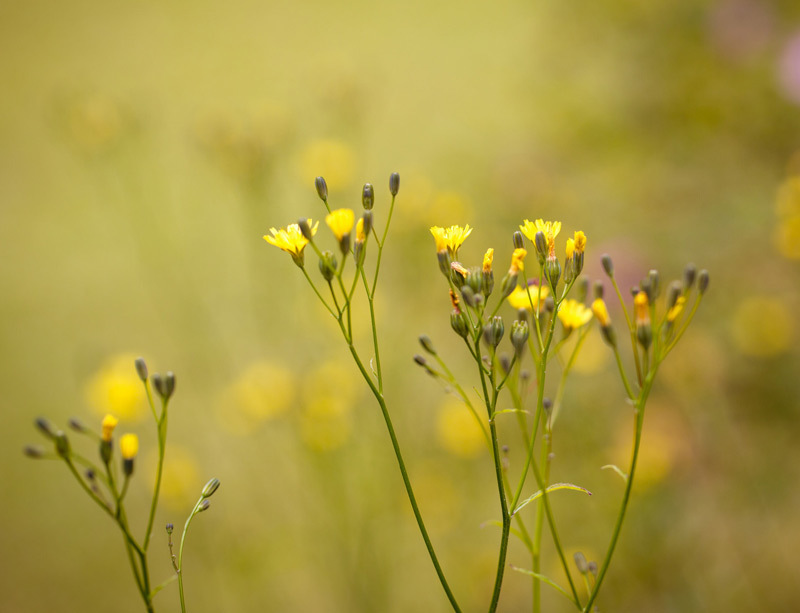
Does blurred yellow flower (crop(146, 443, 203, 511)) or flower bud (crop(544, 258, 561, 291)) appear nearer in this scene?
flower bud (crop(544, 258, 561, 291))

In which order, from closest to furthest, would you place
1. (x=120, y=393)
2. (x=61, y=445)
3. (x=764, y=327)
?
(x=61, y=445)
(x=120, y=393)
(x=764, y=327)

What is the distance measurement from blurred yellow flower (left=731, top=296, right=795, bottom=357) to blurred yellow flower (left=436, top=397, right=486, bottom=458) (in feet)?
1.19

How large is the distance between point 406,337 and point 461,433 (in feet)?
0.98

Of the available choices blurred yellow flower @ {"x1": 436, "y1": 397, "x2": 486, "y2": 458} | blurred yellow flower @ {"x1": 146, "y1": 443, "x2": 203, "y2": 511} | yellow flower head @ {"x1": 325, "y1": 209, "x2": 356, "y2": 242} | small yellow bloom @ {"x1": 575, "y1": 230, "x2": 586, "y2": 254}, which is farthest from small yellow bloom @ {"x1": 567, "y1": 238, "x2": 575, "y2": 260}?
blurred yellow flower @ {"x1": 146, "y1": 443, "x2": 203, "y2": 511}

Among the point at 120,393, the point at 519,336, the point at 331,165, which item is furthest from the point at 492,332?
the point at 331,165

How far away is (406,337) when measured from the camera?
1019 millimetres

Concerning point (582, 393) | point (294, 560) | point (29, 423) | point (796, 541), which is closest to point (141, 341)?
point (29, 423)

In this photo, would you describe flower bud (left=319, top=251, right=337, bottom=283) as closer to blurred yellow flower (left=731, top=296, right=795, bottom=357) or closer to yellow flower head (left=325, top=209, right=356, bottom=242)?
yellow flower head (left=325, top=209, right=356, bottom=242)

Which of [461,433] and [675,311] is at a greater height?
[461,433]

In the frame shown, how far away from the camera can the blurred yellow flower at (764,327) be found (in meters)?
0.73

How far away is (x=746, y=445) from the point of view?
748 mm

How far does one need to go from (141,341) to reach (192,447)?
0.31 meters

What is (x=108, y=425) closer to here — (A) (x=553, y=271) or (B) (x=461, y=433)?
(A) (x=553, y=271)

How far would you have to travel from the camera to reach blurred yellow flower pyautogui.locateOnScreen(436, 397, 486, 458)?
743mm
